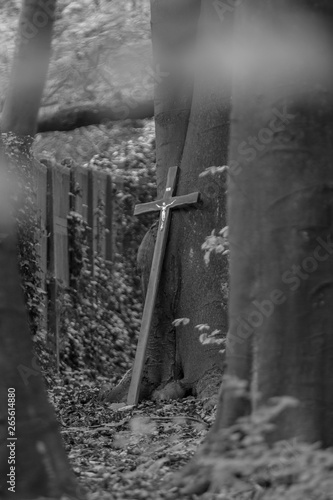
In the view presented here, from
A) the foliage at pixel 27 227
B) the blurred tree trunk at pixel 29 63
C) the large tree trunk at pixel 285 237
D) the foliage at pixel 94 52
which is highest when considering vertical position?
the foliage at pixel 94 52

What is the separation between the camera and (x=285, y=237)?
4.34m

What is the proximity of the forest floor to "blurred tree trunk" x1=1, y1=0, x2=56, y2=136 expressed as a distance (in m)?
2.84

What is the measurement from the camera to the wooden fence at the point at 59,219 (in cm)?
1040

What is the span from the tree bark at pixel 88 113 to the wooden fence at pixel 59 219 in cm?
69

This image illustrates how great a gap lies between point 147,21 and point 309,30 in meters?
8.81

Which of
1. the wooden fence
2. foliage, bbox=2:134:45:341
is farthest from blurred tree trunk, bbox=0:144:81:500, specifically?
the wooden fence

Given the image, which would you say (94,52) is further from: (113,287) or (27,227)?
(27,227)

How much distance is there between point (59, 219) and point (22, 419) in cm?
709

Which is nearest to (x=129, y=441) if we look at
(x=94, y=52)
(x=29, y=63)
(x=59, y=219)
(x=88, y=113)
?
(x=29, y=63)

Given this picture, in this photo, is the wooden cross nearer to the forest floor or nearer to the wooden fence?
the forest floor

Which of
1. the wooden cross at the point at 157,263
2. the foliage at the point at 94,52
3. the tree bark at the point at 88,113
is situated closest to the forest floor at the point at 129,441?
the wooden cross at the point at 157,263

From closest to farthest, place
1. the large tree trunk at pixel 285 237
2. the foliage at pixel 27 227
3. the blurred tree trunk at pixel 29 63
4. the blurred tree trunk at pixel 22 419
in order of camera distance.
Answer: the blurred tree trunk at pixel 22 419, the large tree trunk at pixel 285 237, the blurred tree trunk at pixel 29 63, the foliage at pixel 27 227

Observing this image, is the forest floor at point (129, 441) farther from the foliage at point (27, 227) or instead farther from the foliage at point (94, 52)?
the foliage at point (94, 52)

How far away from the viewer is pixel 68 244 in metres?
11.2
